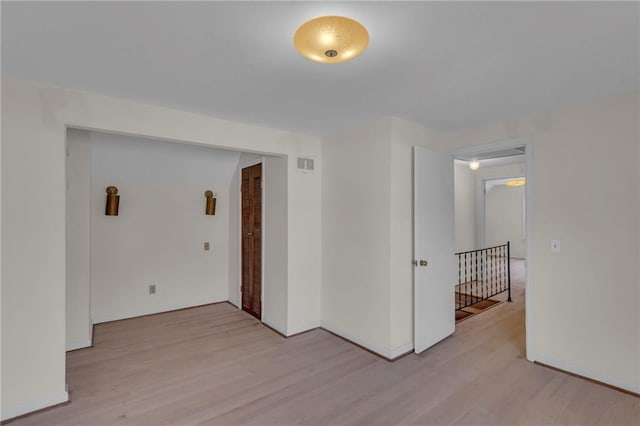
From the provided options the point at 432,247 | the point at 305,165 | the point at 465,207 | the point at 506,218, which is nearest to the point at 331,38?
the point at 305,165

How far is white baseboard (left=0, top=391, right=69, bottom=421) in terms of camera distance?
216cm

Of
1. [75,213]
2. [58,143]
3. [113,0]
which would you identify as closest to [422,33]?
[113,0]

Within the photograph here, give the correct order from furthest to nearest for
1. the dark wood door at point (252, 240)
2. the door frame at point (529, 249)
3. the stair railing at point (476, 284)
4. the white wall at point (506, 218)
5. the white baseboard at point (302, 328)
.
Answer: the white wall at point (506, 218) → the stair railing at point (476, 284) → the dark wood door at point (252, 240) → the white baseboard at point (302, 328) → the door frame at point (529, 249)

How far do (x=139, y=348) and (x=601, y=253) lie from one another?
439 centimetres

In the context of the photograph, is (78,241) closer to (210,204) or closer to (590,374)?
(210,204)

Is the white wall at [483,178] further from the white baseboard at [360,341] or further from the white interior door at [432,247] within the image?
the white baseboard at [360,341]

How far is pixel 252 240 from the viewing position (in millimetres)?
4355

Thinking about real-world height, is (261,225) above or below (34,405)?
above

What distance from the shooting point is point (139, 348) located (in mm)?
3305

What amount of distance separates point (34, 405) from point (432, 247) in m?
3.54

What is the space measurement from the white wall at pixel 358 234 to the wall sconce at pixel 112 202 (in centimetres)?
260

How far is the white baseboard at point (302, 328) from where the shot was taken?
3.65 m

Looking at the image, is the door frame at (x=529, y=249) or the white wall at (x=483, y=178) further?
the white wall at (x=483, y=178)

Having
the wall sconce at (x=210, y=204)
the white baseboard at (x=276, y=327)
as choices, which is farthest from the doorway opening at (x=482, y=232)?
the wall sconce at (x=210, y=204)
